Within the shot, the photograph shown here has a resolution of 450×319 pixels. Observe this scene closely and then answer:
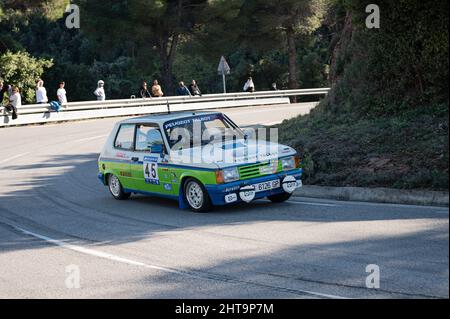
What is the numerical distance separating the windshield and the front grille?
3.99ft

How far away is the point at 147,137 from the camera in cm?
1455

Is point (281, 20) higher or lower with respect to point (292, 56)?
higher

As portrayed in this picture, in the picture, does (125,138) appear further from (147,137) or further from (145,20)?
(145,20)

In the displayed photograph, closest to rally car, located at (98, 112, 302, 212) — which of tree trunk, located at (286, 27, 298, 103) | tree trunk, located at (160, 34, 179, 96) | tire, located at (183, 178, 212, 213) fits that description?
tire, located at (183, 178, 212, 213)

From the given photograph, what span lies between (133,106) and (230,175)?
28.2 m

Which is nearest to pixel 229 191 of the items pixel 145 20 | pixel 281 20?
pixel 145 20

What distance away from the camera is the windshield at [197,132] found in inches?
548

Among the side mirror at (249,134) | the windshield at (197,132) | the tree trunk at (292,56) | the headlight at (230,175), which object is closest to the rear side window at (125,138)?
the windshield at (197,132)

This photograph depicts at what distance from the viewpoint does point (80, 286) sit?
8.91 metres

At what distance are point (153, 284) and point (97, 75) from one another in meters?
54.3

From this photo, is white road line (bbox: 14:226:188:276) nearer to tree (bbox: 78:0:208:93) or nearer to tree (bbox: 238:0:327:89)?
tree (bbox: 78:0:208:93)

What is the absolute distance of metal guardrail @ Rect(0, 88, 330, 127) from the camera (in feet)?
111

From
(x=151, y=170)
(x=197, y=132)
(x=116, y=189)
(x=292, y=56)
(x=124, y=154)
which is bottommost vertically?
(x=116, y=189)
